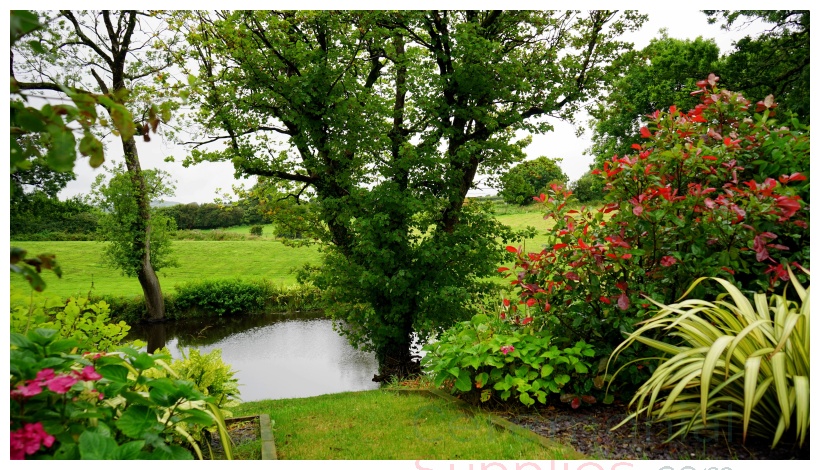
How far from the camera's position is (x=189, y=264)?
18594 millimetres

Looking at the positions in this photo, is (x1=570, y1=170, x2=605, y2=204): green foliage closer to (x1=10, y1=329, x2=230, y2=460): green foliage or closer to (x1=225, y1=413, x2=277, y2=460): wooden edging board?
(x1=225, y1=413, x2=277, y2=460): wooden edging board

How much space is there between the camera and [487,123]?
7.46 metres

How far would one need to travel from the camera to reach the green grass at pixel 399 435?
268cm

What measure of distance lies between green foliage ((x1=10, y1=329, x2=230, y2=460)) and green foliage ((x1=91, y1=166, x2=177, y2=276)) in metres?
11.5

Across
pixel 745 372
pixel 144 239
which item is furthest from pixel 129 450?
pixel 144 239

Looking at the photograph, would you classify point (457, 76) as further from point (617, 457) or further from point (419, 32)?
point (617, 457)

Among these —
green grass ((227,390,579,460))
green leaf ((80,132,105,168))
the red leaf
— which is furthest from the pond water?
green leaf ((80,132,105,168))

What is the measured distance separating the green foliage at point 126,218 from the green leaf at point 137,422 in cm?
1160

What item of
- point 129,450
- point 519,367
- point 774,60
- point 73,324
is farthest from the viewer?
point 774,60

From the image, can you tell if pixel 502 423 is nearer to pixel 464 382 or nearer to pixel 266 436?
pixel 464 382

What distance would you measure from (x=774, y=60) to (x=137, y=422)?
1113cm

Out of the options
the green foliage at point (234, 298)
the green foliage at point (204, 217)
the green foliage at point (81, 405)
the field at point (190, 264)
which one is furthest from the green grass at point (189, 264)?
the green foliage at point (81, 405)

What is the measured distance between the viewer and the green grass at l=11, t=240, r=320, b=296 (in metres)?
16.4

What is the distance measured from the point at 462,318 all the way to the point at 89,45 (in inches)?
410
